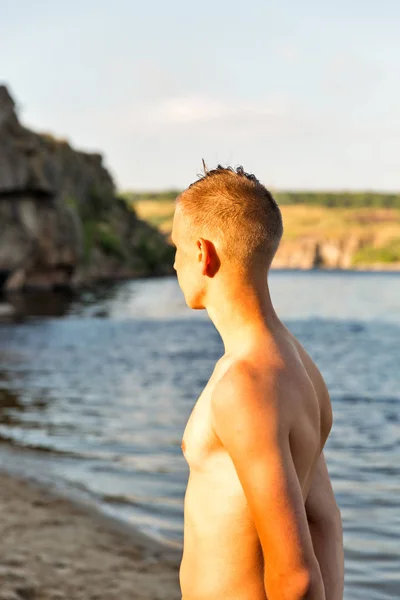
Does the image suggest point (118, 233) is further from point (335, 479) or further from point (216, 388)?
point (216, 388)

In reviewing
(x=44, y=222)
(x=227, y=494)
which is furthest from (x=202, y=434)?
(x=44, y=222)

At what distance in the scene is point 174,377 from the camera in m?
19.2

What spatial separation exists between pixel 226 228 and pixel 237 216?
0.13 feet

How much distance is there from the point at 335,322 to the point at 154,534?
33.1 metres

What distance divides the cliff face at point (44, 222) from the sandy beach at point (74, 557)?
4904cm

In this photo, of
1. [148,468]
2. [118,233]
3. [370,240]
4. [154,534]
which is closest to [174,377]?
[148,468]

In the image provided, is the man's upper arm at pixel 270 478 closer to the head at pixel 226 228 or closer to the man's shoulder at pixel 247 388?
the man's shoulder at pixel 247 388

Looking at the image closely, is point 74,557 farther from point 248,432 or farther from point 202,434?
point 248,432

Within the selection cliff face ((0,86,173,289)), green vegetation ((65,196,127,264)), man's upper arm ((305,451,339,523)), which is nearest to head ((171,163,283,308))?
man's upper arm ((305,451,339,523))

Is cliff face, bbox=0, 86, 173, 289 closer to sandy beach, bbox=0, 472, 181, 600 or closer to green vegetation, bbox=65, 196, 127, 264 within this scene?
green vegetation, bbox=65, 196, 127, 264

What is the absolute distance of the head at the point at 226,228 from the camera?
2.18 m

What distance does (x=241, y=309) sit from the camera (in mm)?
2199

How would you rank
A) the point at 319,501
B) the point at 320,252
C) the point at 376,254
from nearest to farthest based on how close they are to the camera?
the point at 319,501, the point at 376,254, the point at 320,252

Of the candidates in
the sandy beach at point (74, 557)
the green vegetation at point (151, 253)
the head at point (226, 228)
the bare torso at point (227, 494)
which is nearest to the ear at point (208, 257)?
the head at point (226, 228)
